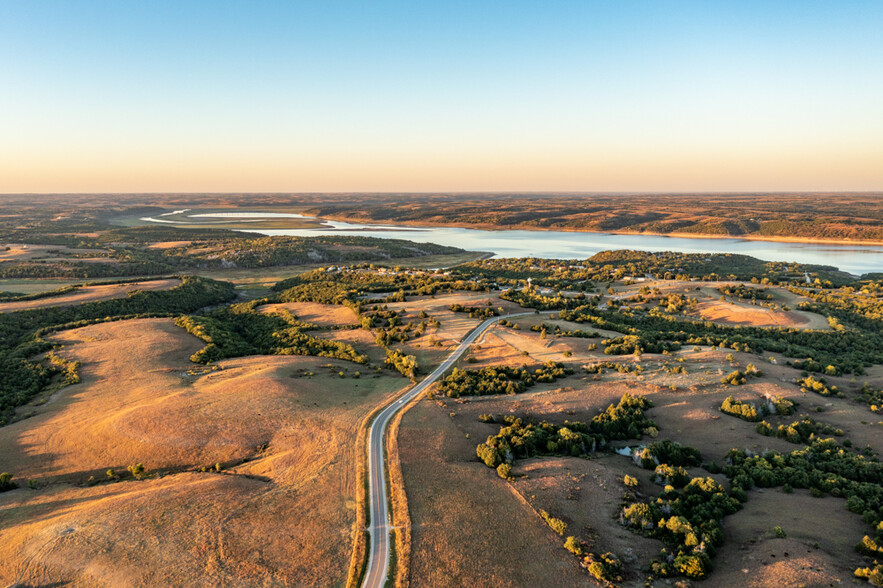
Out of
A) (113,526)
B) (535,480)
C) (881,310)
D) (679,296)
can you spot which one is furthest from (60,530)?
(881,310)

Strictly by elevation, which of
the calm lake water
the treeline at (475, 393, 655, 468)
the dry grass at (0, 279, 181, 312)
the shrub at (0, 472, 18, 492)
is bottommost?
the shrub at (0, 472, 18, 492)

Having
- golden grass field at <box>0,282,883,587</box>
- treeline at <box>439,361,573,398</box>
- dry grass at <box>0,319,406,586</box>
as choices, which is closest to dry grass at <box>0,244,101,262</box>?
dry grass at <box>0,319,406,586</box>

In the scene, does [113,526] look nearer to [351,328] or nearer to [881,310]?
[351,328]

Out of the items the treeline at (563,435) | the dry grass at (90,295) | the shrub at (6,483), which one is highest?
the dry grass at (90,295)

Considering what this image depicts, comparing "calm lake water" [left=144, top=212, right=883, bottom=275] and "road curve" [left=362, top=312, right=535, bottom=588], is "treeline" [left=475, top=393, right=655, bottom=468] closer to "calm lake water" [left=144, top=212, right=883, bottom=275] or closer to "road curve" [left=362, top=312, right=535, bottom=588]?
"road curve" [left=362, top=312, right=535, bottom=588]

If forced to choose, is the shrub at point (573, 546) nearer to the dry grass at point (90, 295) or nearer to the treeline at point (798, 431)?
the treeline at point (798, 431)

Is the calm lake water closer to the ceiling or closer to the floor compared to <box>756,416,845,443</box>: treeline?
closer to the ceiling

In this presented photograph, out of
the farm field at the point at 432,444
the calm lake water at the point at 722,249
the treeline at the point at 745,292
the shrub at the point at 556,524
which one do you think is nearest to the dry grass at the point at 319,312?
the farm field at the point at 432,444
